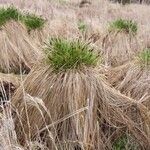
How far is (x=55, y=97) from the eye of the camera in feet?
15.9

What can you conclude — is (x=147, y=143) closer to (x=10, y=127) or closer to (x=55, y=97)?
(x=55, y=97)

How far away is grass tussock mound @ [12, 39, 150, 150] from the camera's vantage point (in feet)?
15.5

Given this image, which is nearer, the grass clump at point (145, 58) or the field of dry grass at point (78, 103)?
the field of dry grass at point (78, 103)

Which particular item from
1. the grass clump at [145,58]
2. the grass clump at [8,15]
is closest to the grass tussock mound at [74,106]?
the grass clump at [145,58]

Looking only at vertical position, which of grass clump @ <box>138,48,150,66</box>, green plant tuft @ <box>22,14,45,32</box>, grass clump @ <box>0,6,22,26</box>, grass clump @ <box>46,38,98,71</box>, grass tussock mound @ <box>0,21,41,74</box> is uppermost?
grass clump @ <box>46,38,98,71</box>

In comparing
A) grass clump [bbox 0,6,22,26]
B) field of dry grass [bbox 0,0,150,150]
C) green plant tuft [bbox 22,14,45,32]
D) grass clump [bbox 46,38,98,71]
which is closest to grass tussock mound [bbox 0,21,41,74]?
grass clump [bbox 0,6,22,26]

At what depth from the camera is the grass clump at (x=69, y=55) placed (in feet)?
16.4

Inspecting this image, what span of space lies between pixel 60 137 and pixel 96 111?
1.44ft

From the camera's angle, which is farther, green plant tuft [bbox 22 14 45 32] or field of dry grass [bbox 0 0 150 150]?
green plant tuft [bbox 22 14 45 32]

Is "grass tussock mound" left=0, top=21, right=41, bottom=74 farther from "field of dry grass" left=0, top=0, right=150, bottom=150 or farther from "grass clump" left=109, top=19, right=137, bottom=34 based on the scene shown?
"field of dry grass" left=0, top=0, right=150, bottom=150

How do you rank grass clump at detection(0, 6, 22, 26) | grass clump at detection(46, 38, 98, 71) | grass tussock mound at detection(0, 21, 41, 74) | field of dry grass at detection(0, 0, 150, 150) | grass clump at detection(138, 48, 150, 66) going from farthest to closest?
1. grass clump at detection(0, 6, 22, 26)
2. grass tussock mound at detection(0, 21, 41, 74)
3. grass clump at detection(138, 48, 150, 66)
4. grass clump at detection(46, 38, 98, 71)
5. field of dry grass at detection(0, 0, 150, 150)

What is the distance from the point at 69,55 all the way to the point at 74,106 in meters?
0.53

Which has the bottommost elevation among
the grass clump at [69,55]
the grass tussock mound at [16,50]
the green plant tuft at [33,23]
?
the grass tussock mound at [16,50]

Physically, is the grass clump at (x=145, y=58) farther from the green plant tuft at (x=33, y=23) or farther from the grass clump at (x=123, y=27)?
the green plant tuft at (x=33, y=23)
